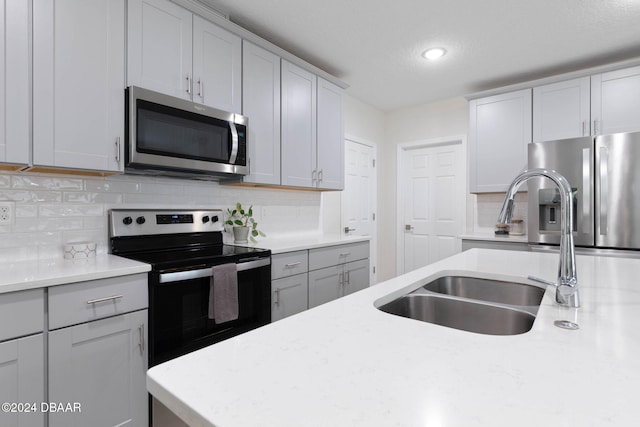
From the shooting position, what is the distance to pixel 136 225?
2129 mm

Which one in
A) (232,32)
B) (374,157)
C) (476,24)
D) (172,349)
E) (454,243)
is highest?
(476,24)

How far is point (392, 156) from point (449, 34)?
2.18 meters

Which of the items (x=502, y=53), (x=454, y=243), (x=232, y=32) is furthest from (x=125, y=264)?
(x=454, y=243)

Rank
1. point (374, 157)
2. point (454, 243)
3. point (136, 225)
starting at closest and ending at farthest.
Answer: point (136, 225) → point (454, 243) → point (374, 157)

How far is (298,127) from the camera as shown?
295 centimetres

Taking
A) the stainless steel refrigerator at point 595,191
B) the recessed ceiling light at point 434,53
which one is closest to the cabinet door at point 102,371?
the recessed ceiling light at point 434,53

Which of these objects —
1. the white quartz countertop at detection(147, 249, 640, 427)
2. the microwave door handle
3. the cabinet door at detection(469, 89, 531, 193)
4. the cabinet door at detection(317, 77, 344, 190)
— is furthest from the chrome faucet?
the cabinet door at detection(469, 89, 531, 193)

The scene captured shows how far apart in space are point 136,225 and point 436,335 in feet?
6.51

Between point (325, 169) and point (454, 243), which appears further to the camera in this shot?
point (454, 243)

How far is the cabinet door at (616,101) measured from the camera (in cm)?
291

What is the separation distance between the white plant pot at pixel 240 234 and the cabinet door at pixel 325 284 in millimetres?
587

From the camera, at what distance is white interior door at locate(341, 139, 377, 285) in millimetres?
4145

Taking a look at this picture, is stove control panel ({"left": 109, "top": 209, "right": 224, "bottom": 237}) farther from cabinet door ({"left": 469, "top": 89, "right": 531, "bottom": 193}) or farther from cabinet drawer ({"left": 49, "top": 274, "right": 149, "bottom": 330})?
cabinet door ({"left": 469, "top": 89, "right": 531, "bottom": 193})

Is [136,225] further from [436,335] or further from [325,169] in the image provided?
[436,335]
